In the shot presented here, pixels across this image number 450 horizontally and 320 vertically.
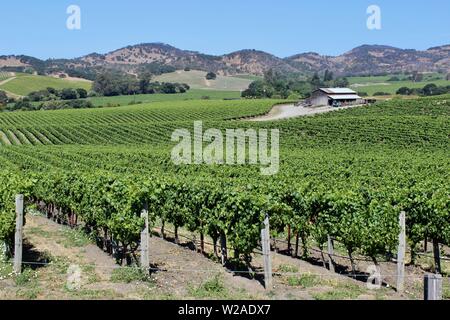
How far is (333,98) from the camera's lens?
377 ft

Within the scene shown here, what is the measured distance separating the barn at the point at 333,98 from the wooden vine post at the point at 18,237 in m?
105

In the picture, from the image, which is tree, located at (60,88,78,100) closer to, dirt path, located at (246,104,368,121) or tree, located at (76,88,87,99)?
tree, located at (76,88,87,99)

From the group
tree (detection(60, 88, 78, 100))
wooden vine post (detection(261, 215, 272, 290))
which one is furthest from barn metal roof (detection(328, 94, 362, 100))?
wooden vine post (detection(261, 215, 272, 290))

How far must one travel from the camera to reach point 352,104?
113 m

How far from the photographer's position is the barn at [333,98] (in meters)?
115

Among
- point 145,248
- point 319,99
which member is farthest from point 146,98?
point 145,248

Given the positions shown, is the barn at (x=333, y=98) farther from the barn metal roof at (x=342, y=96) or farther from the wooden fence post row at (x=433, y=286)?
the wooden fence post row at (x=433, y=286)

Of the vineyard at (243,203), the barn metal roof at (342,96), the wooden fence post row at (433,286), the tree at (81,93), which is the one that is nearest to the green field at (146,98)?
the tree at (81,93)

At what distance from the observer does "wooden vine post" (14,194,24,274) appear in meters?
12.8

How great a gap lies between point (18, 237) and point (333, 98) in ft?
349

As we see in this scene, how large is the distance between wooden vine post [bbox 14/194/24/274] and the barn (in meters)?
105

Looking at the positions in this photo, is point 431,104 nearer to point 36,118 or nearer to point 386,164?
point 386,164

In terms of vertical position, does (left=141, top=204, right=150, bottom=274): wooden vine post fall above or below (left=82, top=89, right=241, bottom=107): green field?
below
